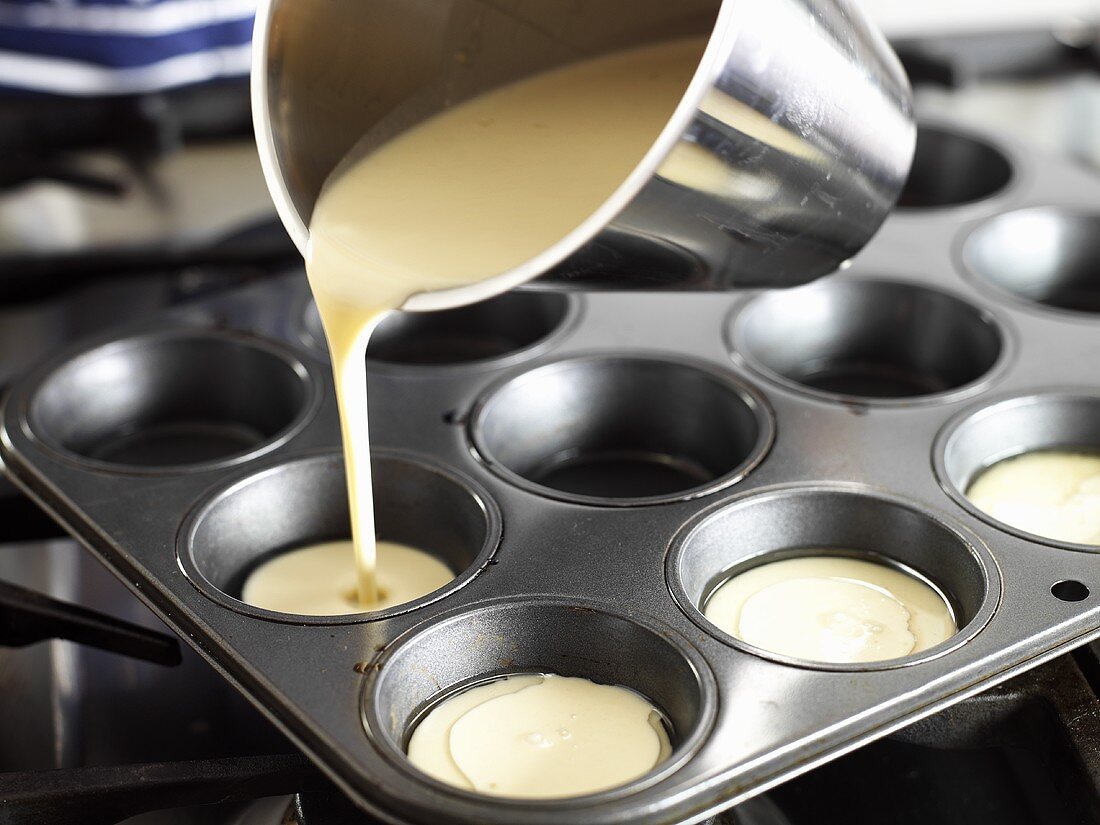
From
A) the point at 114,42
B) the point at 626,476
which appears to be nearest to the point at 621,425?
the point at 626,476

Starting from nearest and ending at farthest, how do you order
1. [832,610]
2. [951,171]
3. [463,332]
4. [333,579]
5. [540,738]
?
1. [540,738]
2. [832,610]
3. [333,579]
4. [463,332]
5. [951,171]

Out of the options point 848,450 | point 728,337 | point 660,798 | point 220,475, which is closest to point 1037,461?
point 848,450

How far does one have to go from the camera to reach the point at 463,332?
2115 mm

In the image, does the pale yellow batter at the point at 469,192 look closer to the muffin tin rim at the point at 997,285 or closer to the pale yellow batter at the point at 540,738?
the pale yellow batter at the point at 540,738

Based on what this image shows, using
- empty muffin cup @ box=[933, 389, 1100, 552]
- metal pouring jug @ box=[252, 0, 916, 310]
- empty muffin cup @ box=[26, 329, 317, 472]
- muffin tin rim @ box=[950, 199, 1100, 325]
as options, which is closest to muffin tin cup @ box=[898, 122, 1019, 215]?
muffin tin rim @ box=[950, 199, 1100, 325]

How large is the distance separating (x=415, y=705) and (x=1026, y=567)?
2.13 ft

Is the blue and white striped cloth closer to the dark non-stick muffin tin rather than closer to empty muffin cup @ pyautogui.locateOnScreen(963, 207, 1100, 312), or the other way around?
the dark non-stick muffin tin

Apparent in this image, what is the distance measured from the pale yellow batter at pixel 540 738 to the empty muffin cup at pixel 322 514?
0.67ft

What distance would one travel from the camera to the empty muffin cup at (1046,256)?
2.10 metres

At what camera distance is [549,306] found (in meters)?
1.99

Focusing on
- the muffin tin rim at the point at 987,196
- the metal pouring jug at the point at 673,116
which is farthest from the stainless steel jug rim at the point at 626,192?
the muffin tin rim at the point at 987,196

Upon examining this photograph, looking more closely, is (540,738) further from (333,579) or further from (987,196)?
(987,196)

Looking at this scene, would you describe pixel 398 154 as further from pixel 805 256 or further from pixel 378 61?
pixel 805 256

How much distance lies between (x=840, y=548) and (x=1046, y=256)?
2.73 ft
